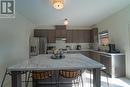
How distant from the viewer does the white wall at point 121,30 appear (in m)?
5.50

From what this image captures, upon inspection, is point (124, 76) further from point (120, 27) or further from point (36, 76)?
point (36, 76)

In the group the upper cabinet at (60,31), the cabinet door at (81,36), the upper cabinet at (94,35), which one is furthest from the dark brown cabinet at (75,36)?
the upper cabinet at (94,35)

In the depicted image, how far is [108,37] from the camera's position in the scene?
24.0 feet

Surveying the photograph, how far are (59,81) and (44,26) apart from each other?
5.93 m

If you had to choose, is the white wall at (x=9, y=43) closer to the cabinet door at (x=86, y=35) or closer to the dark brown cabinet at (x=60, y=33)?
the dark brown cabinet at (x=60, y=33)

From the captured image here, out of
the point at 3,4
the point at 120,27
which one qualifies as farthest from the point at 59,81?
the point at 120,27

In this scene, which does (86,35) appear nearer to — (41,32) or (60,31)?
(60,31)

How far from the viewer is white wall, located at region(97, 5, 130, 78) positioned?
5.50 meters

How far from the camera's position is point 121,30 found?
19.4ft

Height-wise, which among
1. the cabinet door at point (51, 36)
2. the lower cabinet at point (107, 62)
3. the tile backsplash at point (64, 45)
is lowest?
the lower cabinet at point (107, 62)

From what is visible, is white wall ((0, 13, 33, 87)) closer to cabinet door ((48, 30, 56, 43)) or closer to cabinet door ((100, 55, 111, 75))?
cabinet door ((100, 55, 111, 75))

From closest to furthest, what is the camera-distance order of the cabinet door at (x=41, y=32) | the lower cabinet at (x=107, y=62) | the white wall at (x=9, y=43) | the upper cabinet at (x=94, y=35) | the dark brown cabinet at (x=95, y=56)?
the white wall at (x=9, y=43) < the lower cabinet at (x=107, y=62) < the dark brown cabinet at (x=95, y=56) < the upper cabinet at (x=94, y=35) < the cabinet door at (x=41, y=32)

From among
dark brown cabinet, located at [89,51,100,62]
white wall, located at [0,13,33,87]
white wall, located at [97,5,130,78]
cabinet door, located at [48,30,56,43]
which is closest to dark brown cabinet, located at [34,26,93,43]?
cabinet door, located at [48,30,56,43]

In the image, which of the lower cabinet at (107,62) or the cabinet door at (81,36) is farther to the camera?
the cabinet door at (81,36)
